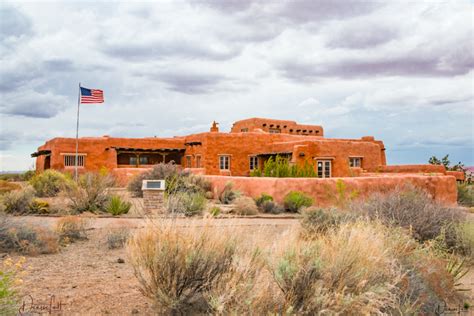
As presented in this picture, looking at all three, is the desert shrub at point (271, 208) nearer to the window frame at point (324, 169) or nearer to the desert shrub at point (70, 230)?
the desert shrub at point (70, 230)

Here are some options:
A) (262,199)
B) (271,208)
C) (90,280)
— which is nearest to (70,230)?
(90,280)

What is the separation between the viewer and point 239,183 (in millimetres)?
17047

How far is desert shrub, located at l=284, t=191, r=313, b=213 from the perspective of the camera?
14.7 metres

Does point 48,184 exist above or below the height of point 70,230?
above

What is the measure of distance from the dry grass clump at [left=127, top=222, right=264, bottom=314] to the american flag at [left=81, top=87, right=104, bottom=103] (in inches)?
797

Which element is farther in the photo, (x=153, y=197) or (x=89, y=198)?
(x=89, y=198)

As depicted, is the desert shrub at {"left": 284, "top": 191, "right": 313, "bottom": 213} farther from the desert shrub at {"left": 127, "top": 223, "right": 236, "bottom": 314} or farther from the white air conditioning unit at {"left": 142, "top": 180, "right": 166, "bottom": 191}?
the desert shrub at {"left": 127, "top": 223, "right": 236, "bottom": 314}

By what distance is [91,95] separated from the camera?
23.7 m

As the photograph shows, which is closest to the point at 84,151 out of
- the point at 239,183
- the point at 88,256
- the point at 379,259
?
the point at 239,183

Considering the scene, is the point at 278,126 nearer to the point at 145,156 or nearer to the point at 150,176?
the point at 145,156

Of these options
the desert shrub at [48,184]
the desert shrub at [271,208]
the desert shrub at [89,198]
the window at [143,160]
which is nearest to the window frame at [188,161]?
the window at [143,160]

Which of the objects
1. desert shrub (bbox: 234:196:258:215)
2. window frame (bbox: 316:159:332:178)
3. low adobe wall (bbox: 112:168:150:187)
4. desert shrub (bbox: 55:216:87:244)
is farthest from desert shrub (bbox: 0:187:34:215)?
window frame (bbox: 316:159:332:178)

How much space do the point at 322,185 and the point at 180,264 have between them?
37.9ft

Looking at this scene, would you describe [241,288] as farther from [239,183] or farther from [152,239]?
[239,183]
